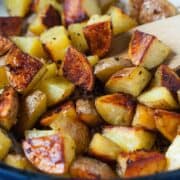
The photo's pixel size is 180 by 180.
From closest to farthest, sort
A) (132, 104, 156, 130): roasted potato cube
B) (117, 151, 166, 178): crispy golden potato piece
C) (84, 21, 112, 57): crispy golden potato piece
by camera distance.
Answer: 1. (117, 151, 166, 178): crispy golden potato piece
2. (132, 104, 156, 130): roasted potato cube
3. (84, 21, 112, 57): crispy golden potato piece

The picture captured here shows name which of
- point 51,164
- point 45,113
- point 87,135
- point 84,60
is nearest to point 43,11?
point 84,60

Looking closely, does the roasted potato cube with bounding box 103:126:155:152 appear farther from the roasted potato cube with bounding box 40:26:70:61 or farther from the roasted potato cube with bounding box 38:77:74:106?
the roasted potato cube with bounding box 40:26:70:61

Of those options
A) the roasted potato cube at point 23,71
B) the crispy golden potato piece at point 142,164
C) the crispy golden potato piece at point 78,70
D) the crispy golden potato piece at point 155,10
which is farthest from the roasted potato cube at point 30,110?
the crispy golden potato piece at point 155,10

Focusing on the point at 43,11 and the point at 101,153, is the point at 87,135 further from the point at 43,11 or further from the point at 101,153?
the point at 43,11

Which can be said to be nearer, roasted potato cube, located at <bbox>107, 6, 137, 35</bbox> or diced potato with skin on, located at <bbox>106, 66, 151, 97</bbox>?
diced potato with skin on, located at <bbox>106, 66, 151, 97</bbox>

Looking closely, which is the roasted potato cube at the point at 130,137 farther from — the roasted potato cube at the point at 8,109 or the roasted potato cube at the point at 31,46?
the roasted potato cube at the point at 31,46

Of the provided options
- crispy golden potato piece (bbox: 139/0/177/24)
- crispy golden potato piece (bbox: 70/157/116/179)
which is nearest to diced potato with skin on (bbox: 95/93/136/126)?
crispy golden potato piece (bbox: 70/157/116/179)
